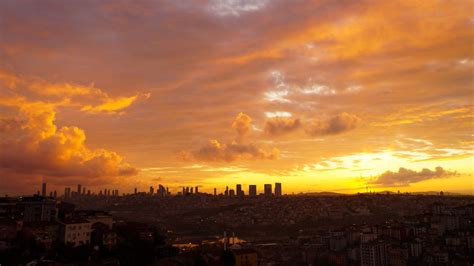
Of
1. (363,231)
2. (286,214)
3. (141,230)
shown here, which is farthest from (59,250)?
(286,214)

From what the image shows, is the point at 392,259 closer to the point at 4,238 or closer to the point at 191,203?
the point at 4,238

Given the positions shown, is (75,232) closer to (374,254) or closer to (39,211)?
(39,211)

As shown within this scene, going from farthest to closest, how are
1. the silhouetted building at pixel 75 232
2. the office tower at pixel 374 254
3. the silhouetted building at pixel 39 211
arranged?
the office tower at pixel 374 254 < the silhouetted building at pixel 39 211 < the silhouetted building at pixel 75 232

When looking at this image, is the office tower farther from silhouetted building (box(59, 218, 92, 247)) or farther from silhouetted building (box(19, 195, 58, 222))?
silhouetted building (box(19, 195, 58, 222))

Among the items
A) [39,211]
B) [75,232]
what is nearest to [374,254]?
[75,232]

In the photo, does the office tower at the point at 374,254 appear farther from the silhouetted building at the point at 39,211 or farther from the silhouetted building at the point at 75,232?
the silhouetted building at the point at 39,211

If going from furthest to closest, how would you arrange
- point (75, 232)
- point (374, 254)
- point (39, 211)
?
1. point (374, 254)
2. point (39, 211)
3. point (75, 232)

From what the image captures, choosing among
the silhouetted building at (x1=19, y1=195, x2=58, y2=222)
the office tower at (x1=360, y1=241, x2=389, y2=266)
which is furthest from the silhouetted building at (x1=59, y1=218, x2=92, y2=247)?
the office tower at (x1=360, y1=241, x2=389, y2=266)

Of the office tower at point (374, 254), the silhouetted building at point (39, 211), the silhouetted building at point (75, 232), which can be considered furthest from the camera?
the office tower at point (374, 254)

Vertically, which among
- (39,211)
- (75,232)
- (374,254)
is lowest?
(374,254)

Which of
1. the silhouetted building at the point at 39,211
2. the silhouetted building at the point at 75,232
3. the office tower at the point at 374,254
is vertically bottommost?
the office tower at the point at 374,254

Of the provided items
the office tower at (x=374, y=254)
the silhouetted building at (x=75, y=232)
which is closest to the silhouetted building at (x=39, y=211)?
the silhouetted building at (x=75, y=232)
